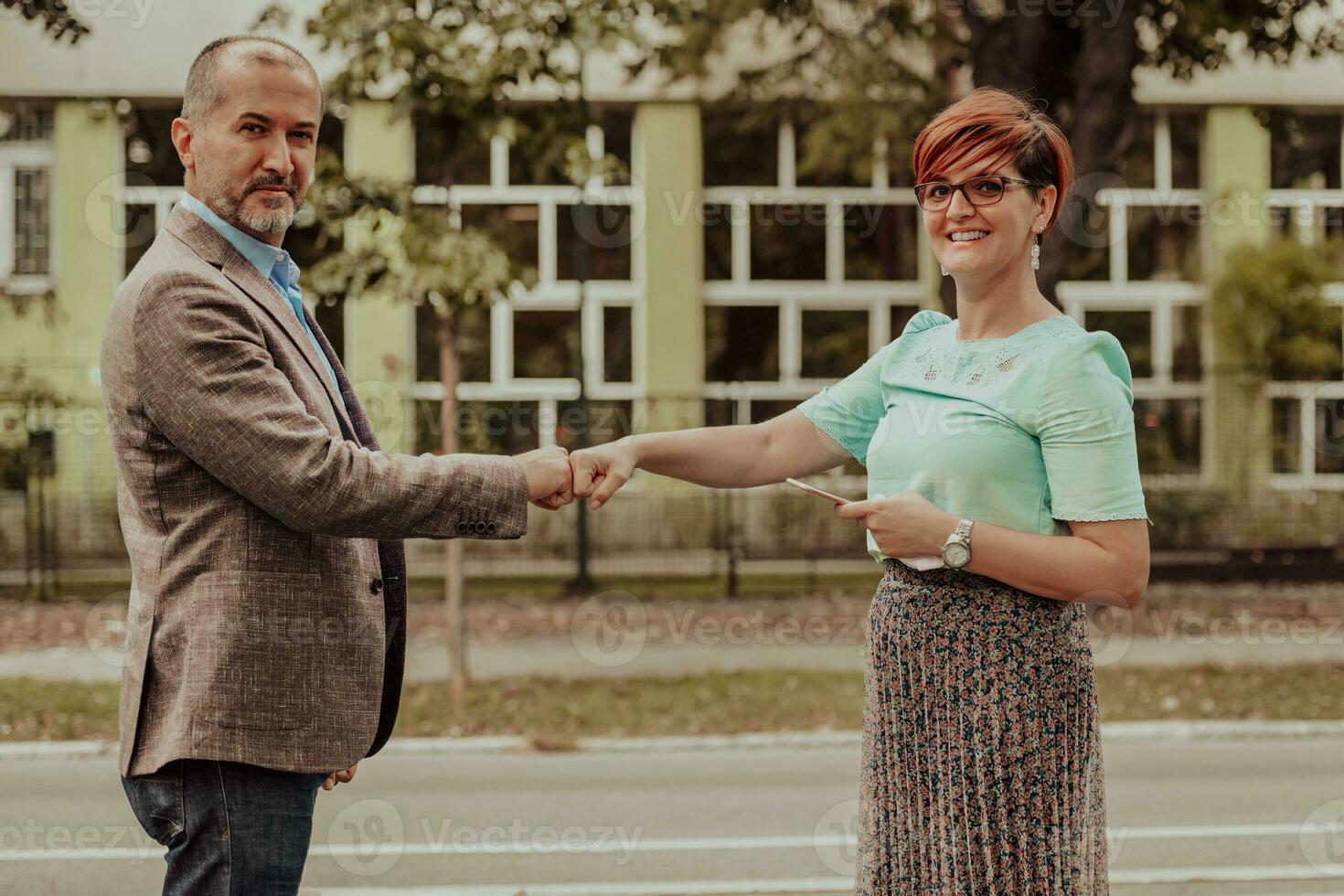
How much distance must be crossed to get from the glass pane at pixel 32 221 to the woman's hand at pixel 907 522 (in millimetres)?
15680

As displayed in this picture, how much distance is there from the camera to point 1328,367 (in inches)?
622

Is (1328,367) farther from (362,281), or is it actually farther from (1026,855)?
→ (1026,855)

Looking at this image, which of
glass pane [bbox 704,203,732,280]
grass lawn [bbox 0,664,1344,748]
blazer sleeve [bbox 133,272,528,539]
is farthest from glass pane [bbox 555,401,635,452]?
blazer sleeve [bbox 133,272,528,539]

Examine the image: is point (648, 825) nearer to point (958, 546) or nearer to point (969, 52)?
point (958, 546)

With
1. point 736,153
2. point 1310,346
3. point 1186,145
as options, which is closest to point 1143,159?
point 1186,145

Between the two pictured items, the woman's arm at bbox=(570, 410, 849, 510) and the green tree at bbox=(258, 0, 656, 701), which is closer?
the woman's arm at bbox=(570, 410, 849, 510)

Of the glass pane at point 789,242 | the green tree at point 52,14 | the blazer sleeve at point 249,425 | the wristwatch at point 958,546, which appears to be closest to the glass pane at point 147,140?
the glass pane at point 789,242

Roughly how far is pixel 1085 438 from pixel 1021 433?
4.5 inches

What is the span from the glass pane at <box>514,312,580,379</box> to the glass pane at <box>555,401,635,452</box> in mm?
3433

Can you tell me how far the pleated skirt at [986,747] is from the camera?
2453mm

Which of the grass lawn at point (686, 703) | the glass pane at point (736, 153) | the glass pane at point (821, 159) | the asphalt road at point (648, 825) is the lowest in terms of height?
the asphalt road at point (648, 825)

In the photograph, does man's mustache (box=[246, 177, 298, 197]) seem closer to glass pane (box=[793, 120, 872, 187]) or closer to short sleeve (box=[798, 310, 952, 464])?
short sleeve (box=[798, 310, 952, 464])

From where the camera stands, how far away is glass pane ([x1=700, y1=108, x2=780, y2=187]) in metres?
16.5

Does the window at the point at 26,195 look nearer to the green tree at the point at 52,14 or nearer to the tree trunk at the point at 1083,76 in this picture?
the green tree at the point at 52,14
